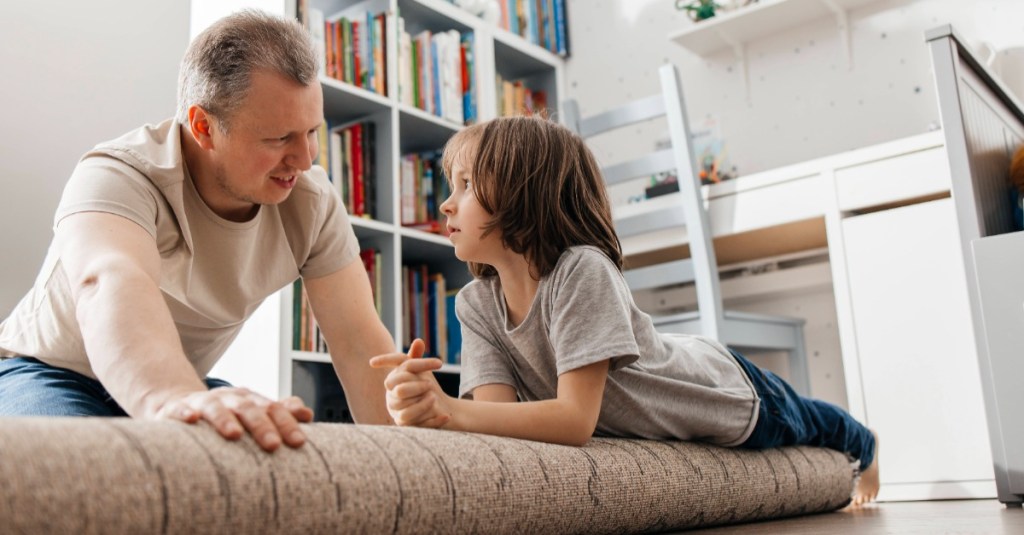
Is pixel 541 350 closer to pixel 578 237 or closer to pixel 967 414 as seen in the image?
pixel 578 237

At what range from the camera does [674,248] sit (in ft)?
8.23

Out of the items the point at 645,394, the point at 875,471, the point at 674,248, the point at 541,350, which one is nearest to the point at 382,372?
the point at 541,350

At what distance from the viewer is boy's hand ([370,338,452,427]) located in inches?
35.2

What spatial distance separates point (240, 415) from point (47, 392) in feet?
1.76

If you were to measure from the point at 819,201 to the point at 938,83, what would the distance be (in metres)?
0.62

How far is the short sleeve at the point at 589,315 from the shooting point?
1.00m

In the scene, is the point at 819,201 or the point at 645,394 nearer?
the point at 645,394

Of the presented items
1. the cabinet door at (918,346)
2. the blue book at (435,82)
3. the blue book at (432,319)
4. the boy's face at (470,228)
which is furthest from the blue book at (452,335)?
the boy's face at (470,228)

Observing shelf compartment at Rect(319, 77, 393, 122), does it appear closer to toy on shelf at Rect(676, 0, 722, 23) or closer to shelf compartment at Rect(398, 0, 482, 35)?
shelf compartment at Rect(398, 0, 482, 35)

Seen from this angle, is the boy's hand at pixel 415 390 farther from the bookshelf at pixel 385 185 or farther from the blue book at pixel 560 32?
the blue book at pixel 560 32

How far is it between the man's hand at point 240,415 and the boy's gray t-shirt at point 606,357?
1.30ft

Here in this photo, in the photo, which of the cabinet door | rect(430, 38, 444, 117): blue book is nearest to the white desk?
the cabinet door

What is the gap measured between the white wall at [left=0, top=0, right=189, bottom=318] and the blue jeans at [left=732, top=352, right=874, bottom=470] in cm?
126

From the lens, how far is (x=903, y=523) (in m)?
1.05
